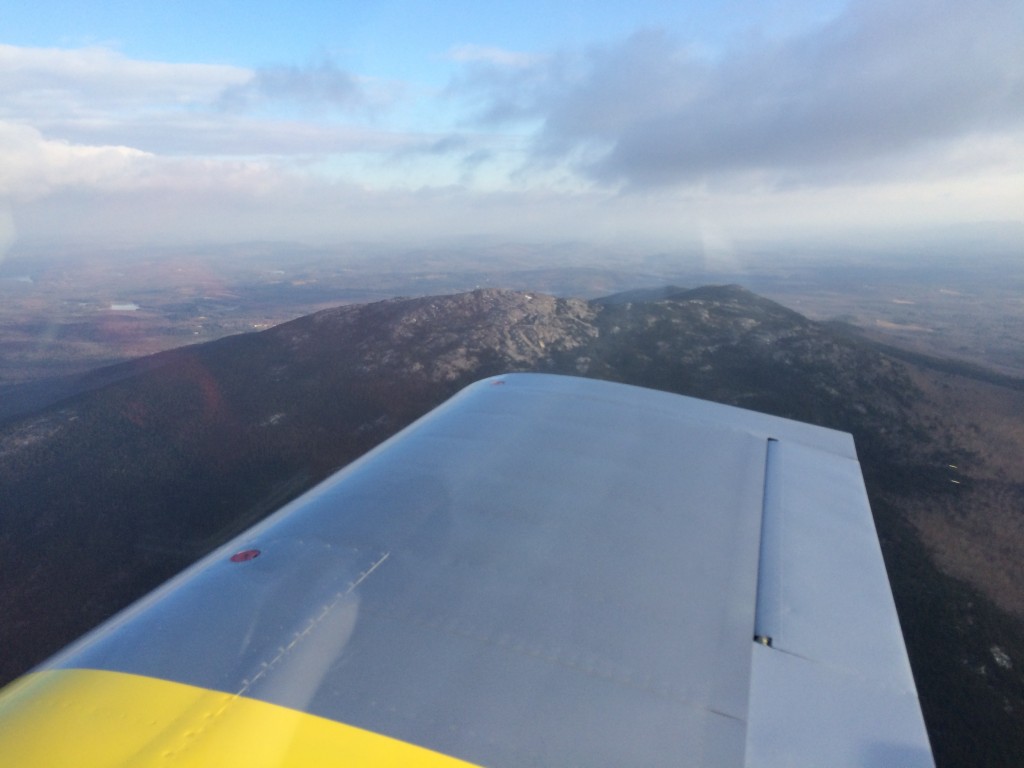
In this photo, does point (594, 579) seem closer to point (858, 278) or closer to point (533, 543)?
point (533, 543)

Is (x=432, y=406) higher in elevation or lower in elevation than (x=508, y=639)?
lower

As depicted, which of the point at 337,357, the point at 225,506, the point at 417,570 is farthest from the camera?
the point at 337,357

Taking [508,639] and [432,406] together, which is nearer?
[508,639]

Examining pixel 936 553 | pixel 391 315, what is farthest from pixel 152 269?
Answer: pixel 936 553

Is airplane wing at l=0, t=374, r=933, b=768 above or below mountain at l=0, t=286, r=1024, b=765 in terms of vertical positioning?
above
